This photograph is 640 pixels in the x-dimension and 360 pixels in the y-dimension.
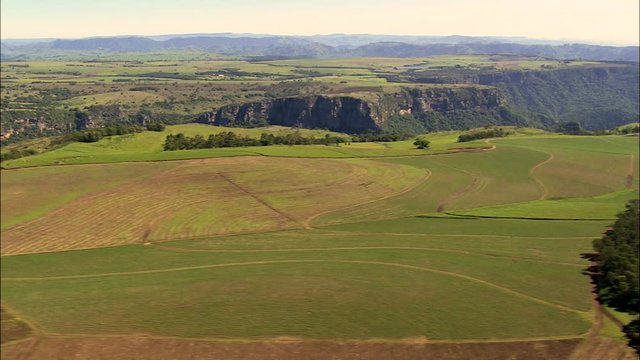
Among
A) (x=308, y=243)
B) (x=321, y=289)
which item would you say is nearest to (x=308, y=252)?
(x=308, y=243)

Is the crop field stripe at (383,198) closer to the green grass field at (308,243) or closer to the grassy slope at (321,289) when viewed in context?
the green grass field at (308,243)

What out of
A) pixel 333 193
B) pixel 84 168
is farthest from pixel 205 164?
pixel 333 193

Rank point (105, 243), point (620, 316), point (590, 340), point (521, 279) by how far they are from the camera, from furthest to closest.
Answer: point (105, 243) → point (521, 279) → point (620, 316) → point (590, 340)

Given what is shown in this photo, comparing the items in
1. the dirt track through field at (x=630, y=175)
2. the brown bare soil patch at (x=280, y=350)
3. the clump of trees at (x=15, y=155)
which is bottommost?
the brown bare soil patch at (x=280, y=350)

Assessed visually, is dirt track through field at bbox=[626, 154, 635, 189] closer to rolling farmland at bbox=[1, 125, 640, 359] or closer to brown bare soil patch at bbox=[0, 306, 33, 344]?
rolling farmland at bbox=[1, 125, 640, 359]

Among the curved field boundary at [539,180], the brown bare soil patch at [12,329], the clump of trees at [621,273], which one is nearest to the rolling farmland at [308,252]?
the curved field boundary at [539,180]

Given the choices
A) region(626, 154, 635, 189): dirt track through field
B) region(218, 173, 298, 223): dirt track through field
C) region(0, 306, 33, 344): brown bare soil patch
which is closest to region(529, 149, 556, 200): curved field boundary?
region(626, 154, 635, 189): dirt track through field

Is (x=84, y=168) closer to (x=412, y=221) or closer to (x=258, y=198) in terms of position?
(x=258, y=198)
